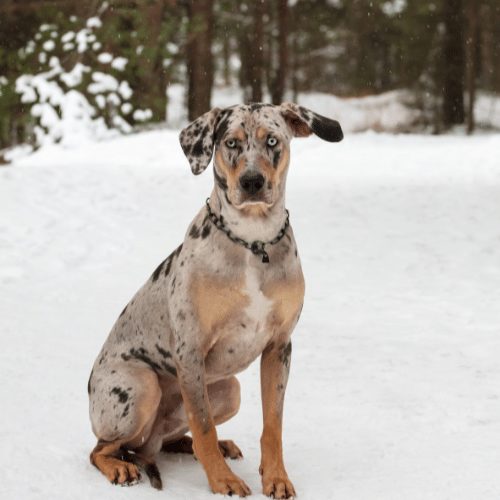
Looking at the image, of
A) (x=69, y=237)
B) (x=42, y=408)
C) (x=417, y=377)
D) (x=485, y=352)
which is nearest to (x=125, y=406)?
(x=42, y=408)

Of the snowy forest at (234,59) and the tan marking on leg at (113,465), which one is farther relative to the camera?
the snowy forest at (234,59)

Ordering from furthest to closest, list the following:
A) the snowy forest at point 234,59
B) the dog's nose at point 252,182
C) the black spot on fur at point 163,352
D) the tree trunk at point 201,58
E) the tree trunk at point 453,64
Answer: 1. the tree trunk at point 453,64
2. the tree trunk at point 201,58
3. the snowy forest at point 234,59
4. the black spot on fur at point 163,352
5. the dog's nose at point 252,182

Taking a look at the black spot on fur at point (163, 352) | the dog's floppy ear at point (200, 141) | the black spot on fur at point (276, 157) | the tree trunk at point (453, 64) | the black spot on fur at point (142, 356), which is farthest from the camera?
the tree trunk at point (453, 64)

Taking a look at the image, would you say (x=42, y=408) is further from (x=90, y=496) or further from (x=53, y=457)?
(x=90, y=496)

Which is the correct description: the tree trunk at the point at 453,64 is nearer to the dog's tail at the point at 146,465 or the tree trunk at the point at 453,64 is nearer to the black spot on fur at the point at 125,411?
the dog's tail at the point at 146,465

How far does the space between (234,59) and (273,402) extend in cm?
2787

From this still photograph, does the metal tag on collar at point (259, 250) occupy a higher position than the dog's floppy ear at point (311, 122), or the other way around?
the dog's floppy ear at point (311, 122)

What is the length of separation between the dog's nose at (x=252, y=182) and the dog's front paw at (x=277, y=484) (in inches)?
54.2

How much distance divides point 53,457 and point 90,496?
23.8 inches

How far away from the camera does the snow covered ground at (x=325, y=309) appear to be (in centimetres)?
492

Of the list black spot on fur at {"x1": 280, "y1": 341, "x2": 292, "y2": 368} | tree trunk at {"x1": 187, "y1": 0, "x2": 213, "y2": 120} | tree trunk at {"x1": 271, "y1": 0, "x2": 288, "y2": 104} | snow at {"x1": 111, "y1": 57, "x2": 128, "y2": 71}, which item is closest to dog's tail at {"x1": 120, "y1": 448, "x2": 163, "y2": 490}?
black spot on fur at {"x1": 280, "y1": 341, "x2": 292, "y2": 368}

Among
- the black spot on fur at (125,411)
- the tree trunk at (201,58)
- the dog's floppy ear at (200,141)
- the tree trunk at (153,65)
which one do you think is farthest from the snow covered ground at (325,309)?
the tree trunk at (201,58)

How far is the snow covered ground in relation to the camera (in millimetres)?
4922

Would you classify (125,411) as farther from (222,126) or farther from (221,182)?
(222,126)
